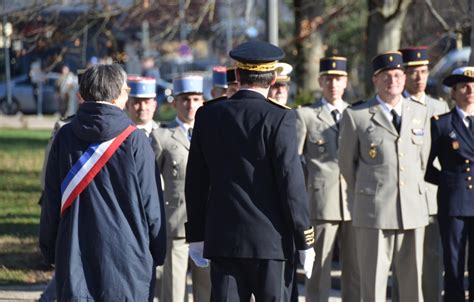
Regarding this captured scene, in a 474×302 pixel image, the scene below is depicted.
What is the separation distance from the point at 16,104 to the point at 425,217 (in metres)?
32.0

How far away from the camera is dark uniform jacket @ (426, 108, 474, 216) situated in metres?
8.77

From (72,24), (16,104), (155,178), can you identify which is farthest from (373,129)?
(16,104)

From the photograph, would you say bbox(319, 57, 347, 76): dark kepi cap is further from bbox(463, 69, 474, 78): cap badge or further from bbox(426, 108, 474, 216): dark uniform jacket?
bbox(463, 69, 474, 78): cap badge

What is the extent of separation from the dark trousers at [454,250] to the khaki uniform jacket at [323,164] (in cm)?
93

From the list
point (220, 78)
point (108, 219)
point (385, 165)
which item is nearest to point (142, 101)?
point (220, 78)

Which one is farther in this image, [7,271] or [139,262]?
[7,271]

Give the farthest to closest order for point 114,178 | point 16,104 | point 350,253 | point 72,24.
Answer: point 16,104 < point 72,24 < point 350,253 < point 114,178

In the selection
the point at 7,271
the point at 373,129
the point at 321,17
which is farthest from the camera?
the point at 321,17

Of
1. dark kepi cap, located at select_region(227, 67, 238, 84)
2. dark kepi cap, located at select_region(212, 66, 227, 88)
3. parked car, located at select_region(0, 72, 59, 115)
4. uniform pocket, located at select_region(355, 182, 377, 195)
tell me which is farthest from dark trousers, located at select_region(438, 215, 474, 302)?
parked car, located at select_region(0, 72, 59, 115)

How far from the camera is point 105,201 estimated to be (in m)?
6.39

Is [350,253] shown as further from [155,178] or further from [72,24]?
[72,24]

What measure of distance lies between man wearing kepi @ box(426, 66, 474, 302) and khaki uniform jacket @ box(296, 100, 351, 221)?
838 millimetres

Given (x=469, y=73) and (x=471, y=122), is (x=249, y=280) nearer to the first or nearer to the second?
(x=471, y=122)

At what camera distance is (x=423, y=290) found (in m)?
9.34
